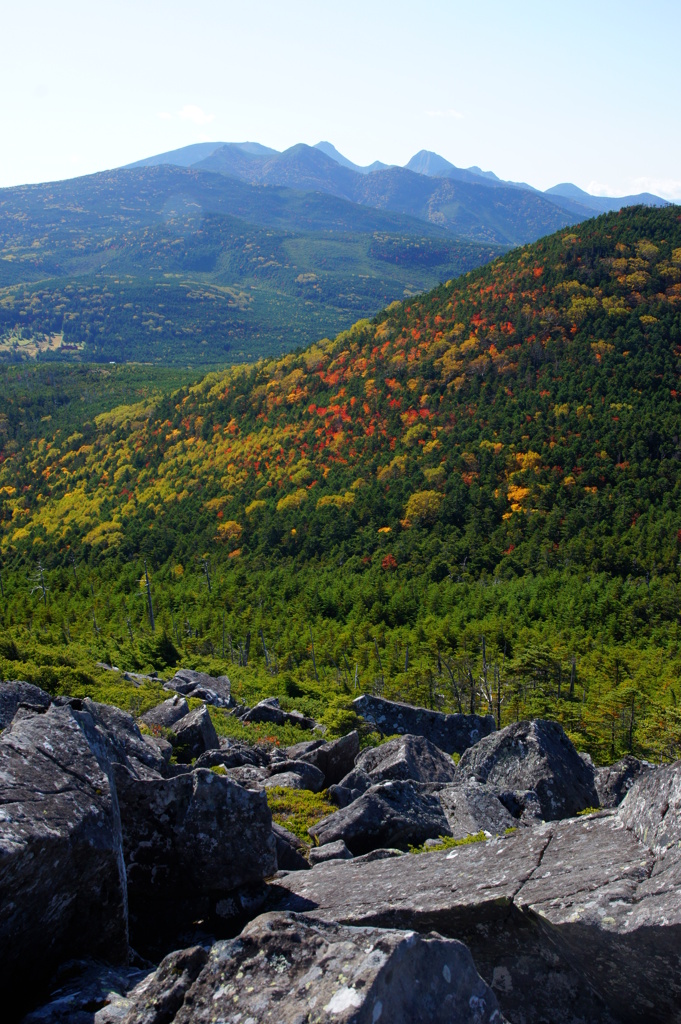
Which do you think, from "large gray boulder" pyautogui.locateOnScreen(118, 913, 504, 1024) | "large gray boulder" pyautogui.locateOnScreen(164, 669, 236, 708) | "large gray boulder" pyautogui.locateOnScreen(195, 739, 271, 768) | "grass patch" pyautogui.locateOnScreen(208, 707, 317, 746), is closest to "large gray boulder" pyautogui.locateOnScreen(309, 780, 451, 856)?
"large gray boulder" pyautogui.locateOnScreen(195, 739, 271, 768)

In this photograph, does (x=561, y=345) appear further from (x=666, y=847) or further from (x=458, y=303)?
(x=666, y=847)

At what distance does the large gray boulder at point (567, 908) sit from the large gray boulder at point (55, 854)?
260cm

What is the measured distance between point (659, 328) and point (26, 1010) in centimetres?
12843

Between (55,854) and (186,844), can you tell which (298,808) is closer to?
(186,844)

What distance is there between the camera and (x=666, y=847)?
814 cm

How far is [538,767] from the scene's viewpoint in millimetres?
18625

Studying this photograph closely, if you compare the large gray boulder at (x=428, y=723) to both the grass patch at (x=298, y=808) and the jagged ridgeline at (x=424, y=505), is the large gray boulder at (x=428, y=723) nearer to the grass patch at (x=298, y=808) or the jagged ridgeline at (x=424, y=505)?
the grass patch at (x=298, y=808)

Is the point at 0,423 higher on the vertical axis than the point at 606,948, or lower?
lower

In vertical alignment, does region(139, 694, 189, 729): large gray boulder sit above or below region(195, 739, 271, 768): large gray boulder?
below

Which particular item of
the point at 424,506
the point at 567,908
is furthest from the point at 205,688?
the point at 424,506

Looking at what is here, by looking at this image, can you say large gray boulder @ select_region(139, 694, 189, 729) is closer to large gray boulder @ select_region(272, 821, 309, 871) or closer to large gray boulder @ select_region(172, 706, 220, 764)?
large gray boulder @ select_region(172, 706, 220, 764)

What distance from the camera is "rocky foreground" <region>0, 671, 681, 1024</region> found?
19.5 ft

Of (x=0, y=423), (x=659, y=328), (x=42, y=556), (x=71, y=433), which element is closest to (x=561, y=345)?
(x=659, y=328)

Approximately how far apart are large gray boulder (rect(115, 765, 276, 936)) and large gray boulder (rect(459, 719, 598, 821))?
29.8 feet
